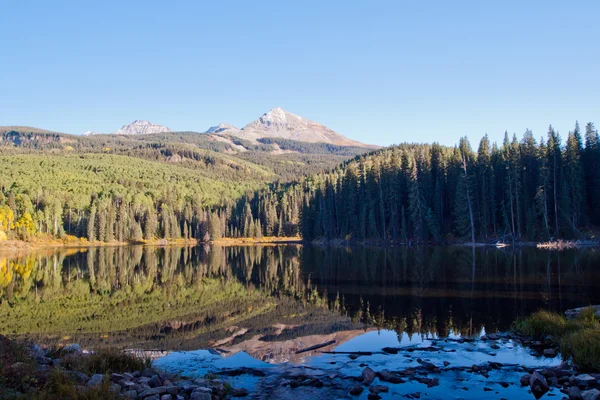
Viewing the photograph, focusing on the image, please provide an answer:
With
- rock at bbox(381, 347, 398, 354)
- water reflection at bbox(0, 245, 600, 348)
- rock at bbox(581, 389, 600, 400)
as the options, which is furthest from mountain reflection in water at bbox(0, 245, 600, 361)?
rock at bbox(581, 389, 600, 400)

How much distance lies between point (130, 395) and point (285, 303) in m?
18.5

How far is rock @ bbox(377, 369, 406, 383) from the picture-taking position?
1278 centimetres

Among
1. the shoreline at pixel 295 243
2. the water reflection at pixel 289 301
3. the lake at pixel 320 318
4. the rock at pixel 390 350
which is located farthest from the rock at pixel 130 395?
the shoreline at pixel 295 243

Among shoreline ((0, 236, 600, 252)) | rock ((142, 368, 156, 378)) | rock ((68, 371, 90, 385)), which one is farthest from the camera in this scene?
shoreline ((0, 236, 600, 252))

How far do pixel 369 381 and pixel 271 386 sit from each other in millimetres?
2965

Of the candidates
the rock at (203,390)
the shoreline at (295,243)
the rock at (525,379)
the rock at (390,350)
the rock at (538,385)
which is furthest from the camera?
the shoreline at (295,243)

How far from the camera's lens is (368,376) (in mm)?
12953

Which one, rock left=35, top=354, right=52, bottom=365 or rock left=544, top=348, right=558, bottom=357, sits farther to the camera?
rock left=544, top=348, right=558, bottom=357

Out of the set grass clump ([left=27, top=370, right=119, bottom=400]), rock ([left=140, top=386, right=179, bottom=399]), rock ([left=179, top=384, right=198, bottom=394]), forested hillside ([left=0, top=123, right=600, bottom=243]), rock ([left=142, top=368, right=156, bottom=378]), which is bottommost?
rock ([left=142, top=368, right=156, bottom=378])

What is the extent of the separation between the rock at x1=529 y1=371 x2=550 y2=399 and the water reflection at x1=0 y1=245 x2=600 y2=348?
712 cm

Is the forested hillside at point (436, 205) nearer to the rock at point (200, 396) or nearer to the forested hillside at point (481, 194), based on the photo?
A: the forested hillside at point (481, 194)

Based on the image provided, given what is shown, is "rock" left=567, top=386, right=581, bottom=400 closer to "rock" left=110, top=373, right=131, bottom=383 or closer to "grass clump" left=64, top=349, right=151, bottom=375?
"rock" left=110, top=373, right=131, bottom=383

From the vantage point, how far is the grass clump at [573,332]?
13234mm

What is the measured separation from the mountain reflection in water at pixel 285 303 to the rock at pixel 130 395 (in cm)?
708
